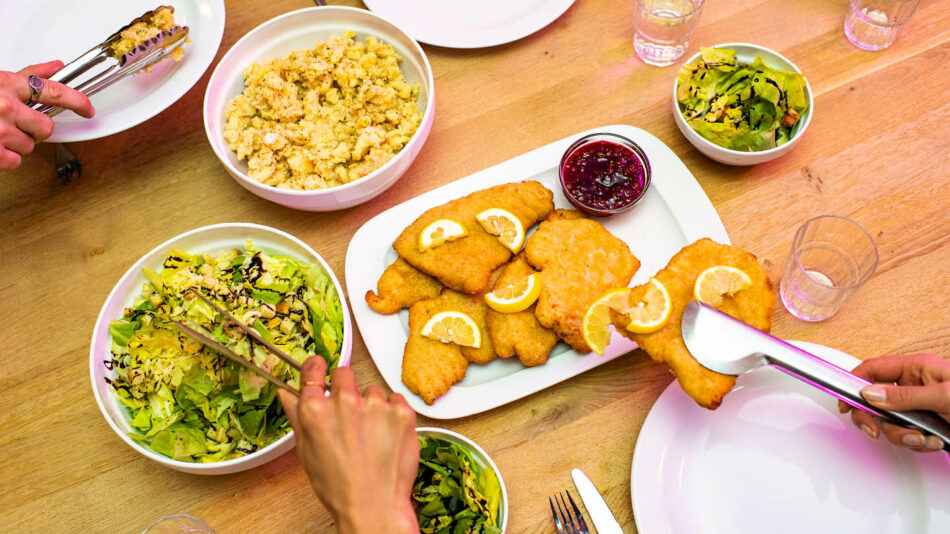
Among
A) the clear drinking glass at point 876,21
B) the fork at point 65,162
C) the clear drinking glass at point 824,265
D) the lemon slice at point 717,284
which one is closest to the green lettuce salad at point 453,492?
the lemon slice at point 717,284

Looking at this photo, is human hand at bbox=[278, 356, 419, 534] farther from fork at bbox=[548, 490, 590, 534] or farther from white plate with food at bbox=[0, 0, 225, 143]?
white plate with food at bbox=[0, 0, 225, 143]

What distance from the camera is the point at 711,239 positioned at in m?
2.55

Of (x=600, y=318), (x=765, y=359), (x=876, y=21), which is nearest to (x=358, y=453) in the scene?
(x=600, y=318)

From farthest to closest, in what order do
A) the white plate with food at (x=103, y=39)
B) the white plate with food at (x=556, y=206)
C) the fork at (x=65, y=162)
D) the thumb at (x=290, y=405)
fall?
the fork at (x=65, y=162)
the white plate with food at (x=103, y=39)
the white plate with food at (x=556, y=206)
the thumb at (x=290, y=405)

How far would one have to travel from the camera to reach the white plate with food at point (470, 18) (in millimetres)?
3084

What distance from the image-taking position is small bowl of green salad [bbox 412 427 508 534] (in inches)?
82.6

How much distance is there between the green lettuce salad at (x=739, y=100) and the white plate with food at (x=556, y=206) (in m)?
0.25

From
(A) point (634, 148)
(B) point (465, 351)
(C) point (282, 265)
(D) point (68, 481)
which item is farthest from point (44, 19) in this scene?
(A) point (634, 148)

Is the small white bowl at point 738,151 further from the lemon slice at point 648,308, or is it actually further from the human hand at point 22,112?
the human hand at point 22,112

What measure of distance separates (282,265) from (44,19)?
169cm

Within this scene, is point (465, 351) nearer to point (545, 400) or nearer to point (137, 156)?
point (545, 400)

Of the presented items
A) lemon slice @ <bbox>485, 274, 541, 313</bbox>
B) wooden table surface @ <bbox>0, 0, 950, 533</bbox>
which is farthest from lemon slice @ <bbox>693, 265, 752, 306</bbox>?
lemon slice @ <bbox>485, 274, 541, 313</bbox>

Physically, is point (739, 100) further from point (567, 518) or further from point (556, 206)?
point (567, 518)

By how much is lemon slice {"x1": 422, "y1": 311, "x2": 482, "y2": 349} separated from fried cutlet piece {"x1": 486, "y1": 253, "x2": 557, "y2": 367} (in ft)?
0.26
